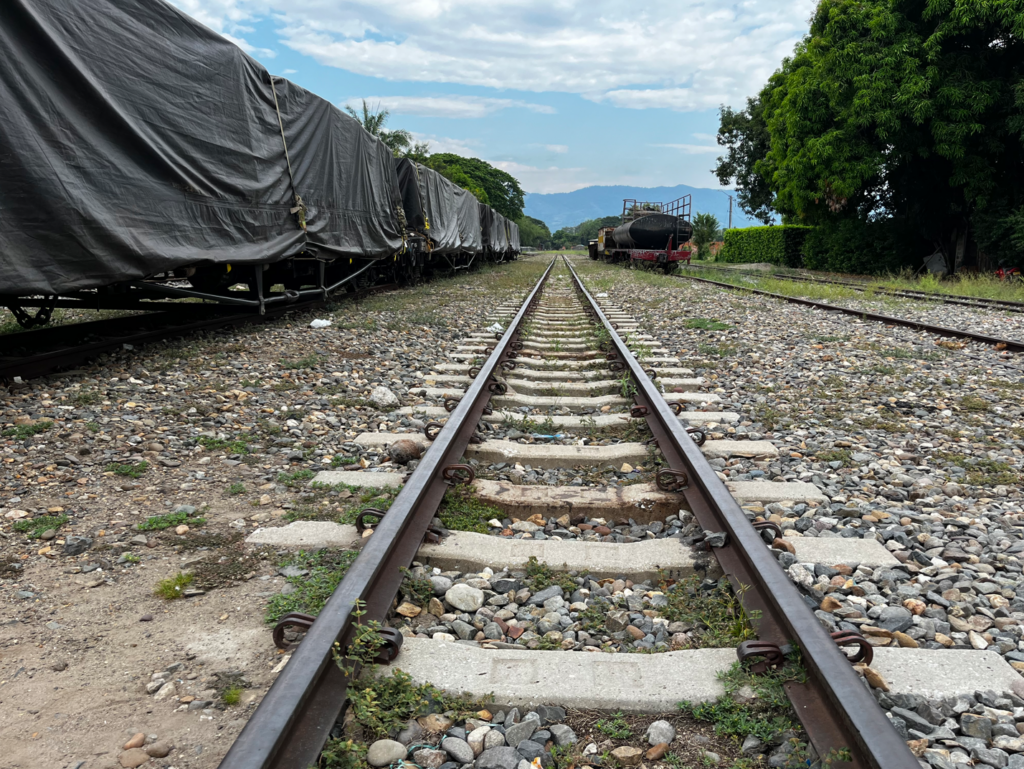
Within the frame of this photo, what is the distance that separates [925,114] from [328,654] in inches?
776

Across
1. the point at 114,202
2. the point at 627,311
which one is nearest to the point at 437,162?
the point at 627,311

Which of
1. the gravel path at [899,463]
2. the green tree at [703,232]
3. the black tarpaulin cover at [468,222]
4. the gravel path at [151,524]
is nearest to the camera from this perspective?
the gravel path at [151,524]

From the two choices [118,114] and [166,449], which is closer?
[166,449]

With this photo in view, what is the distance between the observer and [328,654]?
156 cm

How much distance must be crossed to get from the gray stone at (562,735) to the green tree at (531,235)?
87.5 m

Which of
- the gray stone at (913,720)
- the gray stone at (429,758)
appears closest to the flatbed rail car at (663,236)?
the gray stone at (913,720)

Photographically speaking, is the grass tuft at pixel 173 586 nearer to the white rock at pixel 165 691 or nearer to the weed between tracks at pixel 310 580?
the weed between tracks at pixel 310 580

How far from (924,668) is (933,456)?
6.98ft

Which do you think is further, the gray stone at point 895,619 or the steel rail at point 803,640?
the gray stone at point 895,619

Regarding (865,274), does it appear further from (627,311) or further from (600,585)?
(600,585)

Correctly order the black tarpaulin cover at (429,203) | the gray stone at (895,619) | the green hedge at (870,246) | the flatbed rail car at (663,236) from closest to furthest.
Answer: the gray stone at (895,619) < the black tarpaulin cover at (429,203) < the green hedge at (870,246) < the flatbed rail car at (663,236)

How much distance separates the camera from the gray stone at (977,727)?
1.48m

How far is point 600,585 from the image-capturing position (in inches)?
87.2

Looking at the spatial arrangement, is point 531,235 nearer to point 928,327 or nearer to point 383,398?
point 928,327
